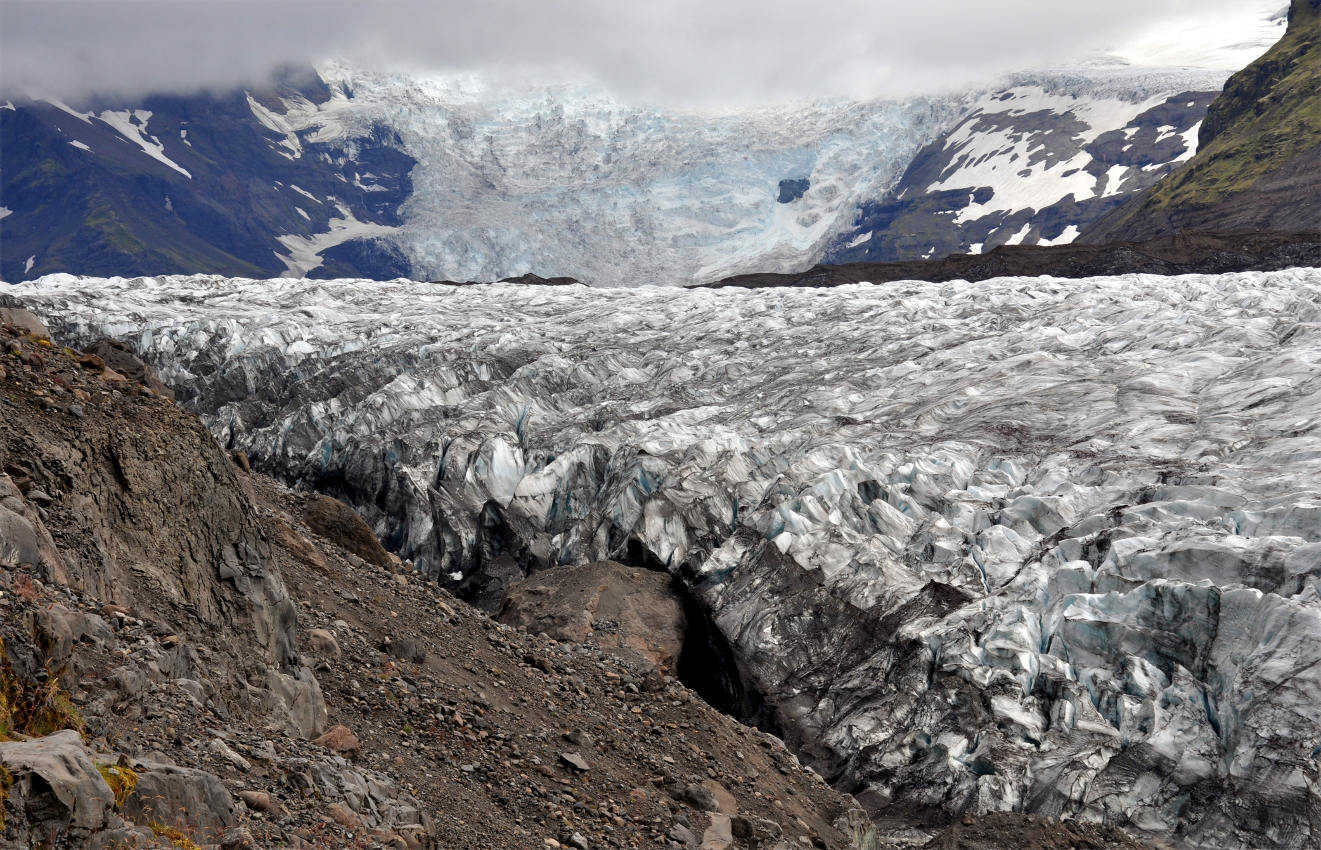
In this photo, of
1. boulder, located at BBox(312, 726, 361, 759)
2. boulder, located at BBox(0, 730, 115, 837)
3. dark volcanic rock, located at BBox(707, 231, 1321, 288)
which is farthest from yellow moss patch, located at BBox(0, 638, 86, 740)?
dark volcanic rock, located at BBox(707, 231, 1321, 288)

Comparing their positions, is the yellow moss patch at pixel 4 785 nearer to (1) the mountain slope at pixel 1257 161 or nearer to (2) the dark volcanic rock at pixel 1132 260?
(2) the dark volcanic rock at pixel 1132 260

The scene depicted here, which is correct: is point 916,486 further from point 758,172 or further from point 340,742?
point 758,172

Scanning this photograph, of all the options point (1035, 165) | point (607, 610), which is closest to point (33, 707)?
point (607, 610)

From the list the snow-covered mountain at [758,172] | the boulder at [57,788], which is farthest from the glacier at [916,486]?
the snow-covered mountain at [758,172]

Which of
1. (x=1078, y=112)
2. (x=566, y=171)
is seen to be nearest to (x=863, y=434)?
(x=566, y=171)

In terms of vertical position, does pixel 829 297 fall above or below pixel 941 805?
above

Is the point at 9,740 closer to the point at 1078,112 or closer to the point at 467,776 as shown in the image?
the point at 467,776
